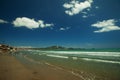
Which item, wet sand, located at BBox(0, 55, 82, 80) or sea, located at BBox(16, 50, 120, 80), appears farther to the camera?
sea, located at BBox(16, 50, 120, 80)

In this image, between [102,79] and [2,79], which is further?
[102,79]

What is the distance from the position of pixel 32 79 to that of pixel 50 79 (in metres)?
1.00

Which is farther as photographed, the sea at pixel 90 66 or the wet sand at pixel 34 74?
the sea at pixel 90 66

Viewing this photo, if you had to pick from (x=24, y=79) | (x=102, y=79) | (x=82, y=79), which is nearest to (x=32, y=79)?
(x=24, y=79)

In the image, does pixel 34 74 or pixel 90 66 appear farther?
pixel 90 66

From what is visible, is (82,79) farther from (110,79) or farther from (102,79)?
(110,79)

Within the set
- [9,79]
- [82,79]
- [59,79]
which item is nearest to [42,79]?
[59,79]

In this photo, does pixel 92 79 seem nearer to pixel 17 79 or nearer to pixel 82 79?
pixel 82 79

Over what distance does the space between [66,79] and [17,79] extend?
9.03 feet

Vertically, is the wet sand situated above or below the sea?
above

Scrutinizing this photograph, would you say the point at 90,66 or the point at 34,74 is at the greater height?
the point at 34,74

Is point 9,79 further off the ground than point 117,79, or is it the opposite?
point 9,79

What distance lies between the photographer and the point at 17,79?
657 cm

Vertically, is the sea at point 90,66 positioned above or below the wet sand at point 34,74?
below
